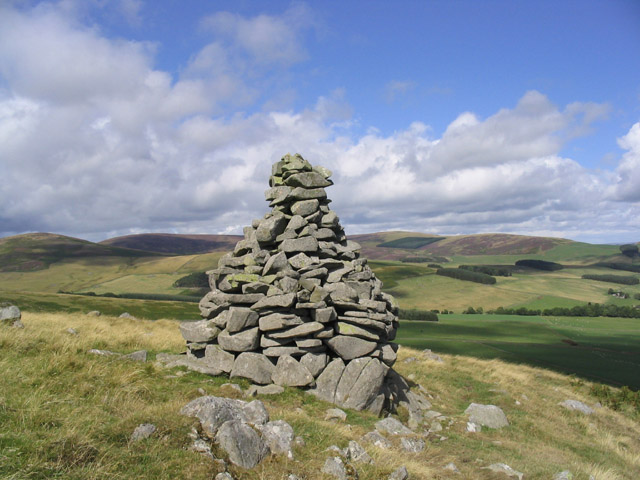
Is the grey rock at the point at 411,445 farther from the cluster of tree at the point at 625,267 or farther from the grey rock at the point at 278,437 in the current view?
the cluster of tree at the point at 625,267

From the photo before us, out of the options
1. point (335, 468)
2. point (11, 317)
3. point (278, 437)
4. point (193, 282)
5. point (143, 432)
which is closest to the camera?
point (143, 432)

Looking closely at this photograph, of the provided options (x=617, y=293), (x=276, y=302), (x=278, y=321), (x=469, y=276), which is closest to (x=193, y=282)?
(x=469, y=276)

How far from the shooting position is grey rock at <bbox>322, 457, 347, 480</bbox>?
7.62 metres

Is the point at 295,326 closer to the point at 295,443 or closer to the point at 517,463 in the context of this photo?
the point at 295,443

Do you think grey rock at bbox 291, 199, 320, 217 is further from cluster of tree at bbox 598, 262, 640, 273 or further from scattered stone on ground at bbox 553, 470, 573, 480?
cluster of tree at bbox 598, 262, 640, 273

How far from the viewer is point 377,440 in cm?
1062

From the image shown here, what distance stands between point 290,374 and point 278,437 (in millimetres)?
6162

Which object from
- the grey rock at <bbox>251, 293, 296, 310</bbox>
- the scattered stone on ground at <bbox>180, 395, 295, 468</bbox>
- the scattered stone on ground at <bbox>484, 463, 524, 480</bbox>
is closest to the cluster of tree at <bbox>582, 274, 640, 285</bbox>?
the scattered stone on ground at <bbox>484, 463, 524, 480</bbox>

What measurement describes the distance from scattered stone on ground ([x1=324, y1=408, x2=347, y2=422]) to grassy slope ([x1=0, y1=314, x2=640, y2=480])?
0.28 m

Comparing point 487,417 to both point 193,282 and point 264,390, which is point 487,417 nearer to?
point 264,390

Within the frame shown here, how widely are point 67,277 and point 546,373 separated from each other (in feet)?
668

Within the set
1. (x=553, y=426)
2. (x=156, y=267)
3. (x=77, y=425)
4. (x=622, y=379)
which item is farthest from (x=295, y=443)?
(x=156, y=267)

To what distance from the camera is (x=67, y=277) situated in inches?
6959

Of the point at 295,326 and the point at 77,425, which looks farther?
the point at 295,326
